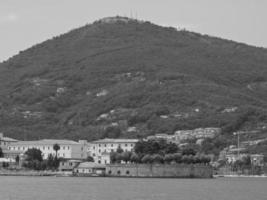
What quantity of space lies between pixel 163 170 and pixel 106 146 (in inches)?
1692

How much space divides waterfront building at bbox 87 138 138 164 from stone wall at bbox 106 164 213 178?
30818 millimetres

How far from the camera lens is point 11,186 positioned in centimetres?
11800

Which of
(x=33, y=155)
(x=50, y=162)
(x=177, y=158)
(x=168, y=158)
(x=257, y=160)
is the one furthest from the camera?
(x=257, y=160)

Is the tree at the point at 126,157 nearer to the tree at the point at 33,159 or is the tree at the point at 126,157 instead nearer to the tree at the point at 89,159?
the tree at the point at 33,159

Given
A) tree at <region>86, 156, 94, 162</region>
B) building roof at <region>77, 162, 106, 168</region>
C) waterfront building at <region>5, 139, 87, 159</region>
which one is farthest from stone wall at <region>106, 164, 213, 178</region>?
waterfront building at <region>5, 139, 87, 159</region>

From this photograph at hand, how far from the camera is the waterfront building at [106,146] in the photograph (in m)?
188

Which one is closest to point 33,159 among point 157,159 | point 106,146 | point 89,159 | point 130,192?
point 89,159

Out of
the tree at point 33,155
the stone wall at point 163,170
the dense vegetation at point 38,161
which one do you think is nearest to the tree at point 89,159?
the dense vegetation at point 38,161

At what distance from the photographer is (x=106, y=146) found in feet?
637

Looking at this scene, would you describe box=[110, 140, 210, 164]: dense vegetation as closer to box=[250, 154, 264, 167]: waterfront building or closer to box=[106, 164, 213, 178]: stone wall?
box=[106, 164, 213, 178]: stone wall

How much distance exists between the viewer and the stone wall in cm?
15200

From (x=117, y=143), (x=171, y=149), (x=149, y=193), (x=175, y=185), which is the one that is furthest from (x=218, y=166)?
(x=149, y=193)

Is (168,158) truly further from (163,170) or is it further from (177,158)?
(163,170)

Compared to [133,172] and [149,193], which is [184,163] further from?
[149,193]
